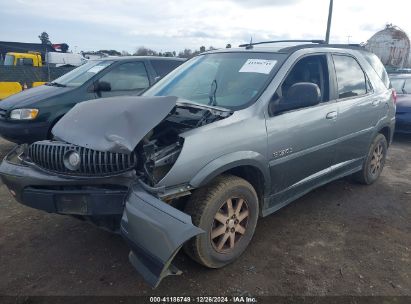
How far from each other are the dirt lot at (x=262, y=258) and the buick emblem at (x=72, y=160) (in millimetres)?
935

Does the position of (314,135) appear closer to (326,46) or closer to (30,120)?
(326,46)

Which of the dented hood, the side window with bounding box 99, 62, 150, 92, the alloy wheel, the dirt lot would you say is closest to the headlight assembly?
the side window with bounding box 99, 62, 150, 92

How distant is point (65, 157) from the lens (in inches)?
107

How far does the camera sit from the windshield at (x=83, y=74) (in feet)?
20.9

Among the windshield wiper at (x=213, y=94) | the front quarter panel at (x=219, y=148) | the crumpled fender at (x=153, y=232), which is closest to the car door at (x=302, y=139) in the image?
the front quarter panel at (x=219, y=148)

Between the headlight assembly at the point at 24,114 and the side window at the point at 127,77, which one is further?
the side window at the point at 127,77

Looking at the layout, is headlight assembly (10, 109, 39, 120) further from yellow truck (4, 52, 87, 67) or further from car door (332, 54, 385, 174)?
yellow truck (4, 52, 87, 67)

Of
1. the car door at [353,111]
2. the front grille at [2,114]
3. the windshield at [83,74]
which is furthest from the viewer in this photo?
the windshield at [83,74]

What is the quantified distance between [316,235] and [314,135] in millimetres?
1032

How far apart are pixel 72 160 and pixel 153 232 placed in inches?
36.0

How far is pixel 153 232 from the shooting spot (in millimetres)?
2271

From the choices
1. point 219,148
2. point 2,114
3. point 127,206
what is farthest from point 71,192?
point 2,114

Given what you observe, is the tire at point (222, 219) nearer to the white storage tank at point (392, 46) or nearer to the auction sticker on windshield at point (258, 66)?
the auction sticker on windshield at point (258, 66)

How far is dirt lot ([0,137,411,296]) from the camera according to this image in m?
2.79
